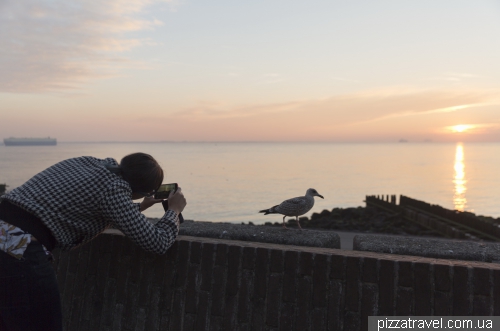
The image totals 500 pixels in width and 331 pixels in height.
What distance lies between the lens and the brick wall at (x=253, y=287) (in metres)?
3.46

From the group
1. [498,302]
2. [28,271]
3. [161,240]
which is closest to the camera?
[28,271]

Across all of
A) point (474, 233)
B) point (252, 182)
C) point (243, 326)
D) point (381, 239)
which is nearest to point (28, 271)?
point (243, 326)

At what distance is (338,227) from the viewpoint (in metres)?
24.4

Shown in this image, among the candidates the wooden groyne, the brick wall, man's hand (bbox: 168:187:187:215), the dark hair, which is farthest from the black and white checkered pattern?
the wooden groyne

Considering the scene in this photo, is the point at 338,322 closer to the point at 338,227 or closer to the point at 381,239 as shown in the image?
the point at 381,239

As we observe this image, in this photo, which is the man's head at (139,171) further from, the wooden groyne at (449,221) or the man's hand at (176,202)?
the wooden groyne at (449,221)

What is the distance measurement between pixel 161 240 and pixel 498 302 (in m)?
2.46

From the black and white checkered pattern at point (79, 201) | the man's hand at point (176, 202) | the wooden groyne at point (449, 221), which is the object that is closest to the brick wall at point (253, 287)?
the man's hand at point (176, 202)

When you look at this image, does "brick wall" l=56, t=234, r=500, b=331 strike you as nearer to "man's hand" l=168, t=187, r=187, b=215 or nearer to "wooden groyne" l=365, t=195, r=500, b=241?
"man's hand" l=168, t=187, r=187, b=215

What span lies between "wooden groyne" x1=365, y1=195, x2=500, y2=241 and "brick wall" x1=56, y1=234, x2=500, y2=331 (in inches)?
637

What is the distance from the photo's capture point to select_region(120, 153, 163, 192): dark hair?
11.0ft

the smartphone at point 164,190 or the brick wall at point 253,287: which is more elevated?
the smartphone at point 164,190

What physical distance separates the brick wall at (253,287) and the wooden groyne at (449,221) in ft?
53.1

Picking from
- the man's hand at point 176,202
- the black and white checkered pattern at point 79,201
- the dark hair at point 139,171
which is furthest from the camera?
the man's hand at point 176,202
